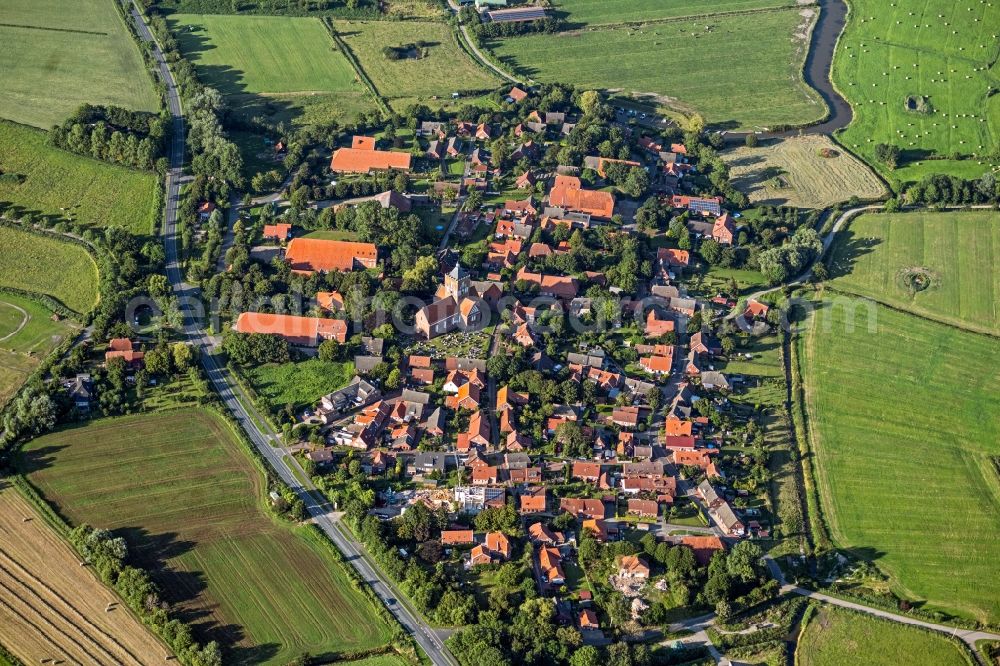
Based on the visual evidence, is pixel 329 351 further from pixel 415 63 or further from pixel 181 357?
pixel 415 63

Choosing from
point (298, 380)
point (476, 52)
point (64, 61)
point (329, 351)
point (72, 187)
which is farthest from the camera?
point (476, 52)

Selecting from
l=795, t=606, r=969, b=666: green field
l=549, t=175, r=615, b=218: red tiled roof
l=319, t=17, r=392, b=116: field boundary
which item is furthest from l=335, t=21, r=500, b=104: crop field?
l=795, t=606, r=969, b=666: green field

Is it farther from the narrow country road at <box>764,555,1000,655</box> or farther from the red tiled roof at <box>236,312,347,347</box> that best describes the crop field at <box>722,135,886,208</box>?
the narrow country road at <box>764,555,1000,655</box>

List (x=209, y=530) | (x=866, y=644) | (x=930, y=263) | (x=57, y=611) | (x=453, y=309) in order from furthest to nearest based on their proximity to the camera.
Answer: (x=930, y=263) < (x=453, y=309) < (x=209, y=530) < (x=866, y=644) < (x=57, y=611)

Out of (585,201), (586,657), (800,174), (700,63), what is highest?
(700,63)

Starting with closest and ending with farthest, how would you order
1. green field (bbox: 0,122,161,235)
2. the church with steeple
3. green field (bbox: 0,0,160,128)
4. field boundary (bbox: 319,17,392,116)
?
the church with steeple < green field (bbox: 0,122,161,235) < green field (bbox: 0,0,160,128) < field boundary (bbox: 319,17,392,116)

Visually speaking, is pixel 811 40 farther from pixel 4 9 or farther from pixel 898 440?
pixel 4 9

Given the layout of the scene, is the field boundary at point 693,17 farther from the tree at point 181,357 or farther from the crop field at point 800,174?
the tree at point 181,357

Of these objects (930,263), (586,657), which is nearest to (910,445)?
(930,263)
